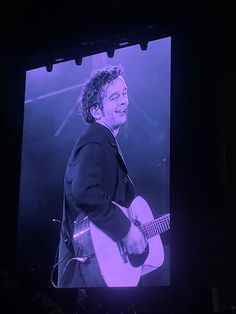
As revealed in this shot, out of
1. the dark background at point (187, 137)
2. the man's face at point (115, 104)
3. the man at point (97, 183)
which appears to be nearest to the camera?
the dark background at point (187, 137)

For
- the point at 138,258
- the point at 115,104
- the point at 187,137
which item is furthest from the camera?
the point at 115,104

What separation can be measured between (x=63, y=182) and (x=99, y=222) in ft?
1.83

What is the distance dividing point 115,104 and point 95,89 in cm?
23

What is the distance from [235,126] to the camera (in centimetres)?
377

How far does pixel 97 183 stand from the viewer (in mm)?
3770

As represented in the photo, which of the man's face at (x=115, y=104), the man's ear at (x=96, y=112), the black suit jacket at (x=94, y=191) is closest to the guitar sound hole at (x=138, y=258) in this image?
the black suit jacket at (x=94, y=191)

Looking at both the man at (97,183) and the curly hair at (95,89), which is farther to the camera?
the curly hair at (95,89)

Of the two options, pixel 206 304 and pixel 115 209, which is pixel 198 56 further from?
pixel 206 304

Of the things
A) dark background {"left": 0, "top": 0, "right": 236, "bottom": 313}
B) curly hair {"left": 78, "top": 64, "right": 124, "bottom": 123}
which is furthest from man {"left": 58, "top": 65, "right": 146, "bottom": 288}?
dark background {"left": 0, "top": 0, "right": 236, "bottom": 313}

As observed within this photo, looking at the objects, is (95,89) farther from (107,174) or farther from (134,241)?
(134,241)

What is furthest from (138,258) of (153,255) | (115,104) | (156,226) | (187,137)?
(115,104)

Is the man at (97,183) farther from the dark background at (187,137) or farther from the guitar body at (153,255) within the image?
the dark background at (187,137)

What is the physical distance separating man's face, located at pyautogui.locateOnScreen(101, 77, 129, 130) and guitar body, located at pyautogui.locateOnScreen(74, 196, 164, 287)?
25.5 inches

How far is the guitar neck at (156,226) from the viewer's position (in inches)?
141
